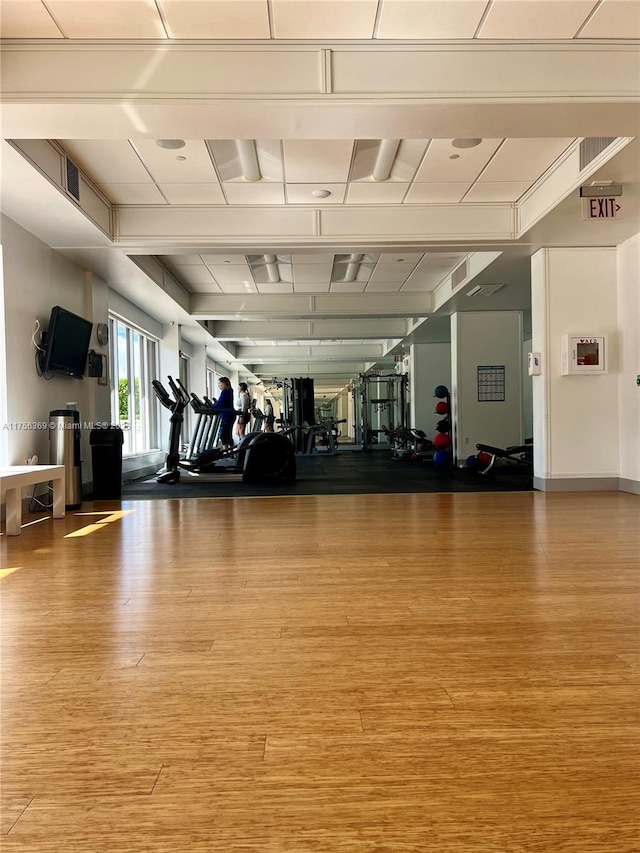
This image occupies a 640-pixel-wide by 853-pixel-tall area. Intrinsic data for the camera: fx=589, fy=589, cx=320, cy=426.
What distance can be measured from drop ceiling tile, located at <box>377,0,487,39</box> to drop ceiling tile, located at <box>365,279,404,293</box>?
623 centimetres

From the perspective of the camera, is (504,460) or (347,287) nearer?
(504,460)

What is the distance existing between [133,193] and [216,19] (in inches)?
117

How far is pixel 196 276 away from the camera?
9492 millimetres

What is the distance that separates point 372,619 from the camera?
265 centimetres

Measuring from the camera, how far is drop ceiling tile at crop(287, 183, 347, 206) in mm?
6121

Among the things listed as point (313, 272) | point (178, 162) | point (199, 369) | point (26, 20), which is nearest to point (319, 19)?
point (26, 20)

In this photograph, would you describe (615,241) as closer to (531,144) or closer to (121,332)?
(531,144)

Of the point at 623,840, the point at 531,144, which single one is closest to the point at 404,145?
the point at 531,144

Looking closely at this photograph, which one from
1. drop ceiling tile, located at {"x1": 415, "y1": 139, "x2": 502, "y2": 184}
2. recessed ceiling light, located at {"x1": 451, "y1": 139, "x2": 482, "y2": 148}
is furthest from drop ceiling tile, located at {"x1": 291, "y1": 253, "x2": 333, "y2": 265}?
recessed ceiling light, located at {"x1": 451, "y1": 139, "x2": 482, "y2": 148}

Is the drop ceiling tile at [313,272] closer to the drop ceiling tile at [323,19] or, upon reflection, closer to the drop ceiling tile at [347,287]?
the drop ceiling tile at [347,287]

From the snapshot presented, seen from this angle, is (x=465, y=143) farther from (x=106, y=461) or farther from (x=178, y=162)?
(x=106, y=461)

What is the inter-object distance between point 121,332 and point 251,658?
8.49 m

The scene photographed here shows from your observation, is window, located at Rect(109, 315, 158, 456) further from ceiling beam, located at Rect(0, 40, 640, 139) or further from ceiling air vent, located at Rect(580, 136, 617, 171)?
ceiling air vent, located at Rect(580, 136, 617, 171)

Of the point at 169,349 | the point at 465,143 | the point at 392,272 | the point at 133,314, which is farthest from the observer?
the point at 169,349
